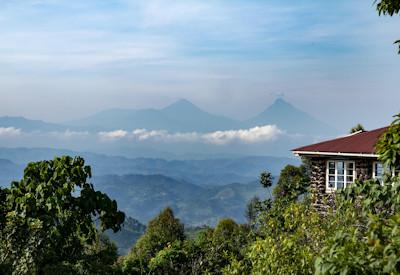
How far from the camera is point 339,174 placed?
26547 mm

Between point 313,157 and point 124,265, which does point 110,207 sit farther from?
point 313,157

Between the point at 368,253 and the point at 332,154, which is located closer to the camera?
the point at 368,253

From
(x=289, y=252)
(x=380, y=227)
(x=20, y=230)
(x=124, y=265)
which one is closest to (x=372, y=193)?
(x=380, y=227)

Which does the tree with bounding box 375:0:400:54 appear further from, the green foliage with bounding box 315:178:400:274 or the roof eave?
the roof eave

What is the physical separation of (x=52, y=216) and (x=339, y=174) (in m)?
16.6

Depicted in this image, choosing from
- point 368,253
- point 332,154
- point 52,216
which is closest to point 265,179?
point 332,154

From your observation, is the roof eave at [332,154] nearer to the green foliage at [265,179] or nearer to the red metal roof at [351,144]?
the red metal roof at [351,144]

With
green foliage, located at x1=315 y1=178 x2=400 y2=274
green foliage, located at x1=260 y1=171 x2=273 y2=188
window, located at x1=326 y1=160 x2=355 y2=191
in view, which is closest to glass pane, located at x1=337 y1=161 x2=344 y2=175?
window, located at x1=326 y1=160 x2=355 y2=191

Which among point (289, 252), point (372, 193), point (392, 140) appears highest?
point (392, 140)

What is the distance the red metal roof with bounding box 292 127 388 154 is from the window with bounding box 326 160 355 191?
0.62 metres

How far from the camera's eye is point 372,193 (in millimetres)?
7230

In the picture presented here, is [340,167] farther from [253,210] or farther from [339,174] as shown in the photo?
[253,210]

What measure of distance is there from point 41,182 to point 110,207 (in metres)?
1.61

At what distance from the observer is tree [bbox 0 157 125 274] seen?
41.0 ft
